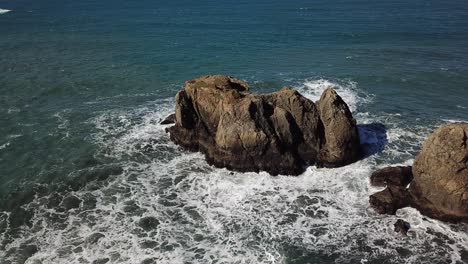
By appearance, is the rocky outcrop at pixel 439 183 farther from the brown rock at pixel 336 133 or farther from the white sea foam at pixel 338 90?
the white sea foam at pixel 338 90

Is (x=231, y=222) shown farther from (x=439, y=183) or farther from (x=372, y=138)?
(x=372, y=138)

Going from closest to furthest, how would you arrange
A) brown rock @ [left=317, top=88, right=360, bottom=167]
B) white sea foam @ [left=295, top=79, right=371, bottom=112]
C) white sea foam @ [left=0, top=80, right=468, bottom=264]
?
white sea foam @ [left=0, top=80, right=468, bottom=264] → brown rock @ [left=317, top=88, right=360, bottom=167] → white sea foam @ [left=295, top=79, right=371, bottom=112]

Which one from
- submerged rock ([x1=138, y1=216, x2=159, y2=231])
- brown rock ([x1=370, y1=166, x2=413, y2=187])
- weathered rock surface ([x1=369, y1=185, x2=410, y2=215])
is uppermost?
brown rock ([x1=370, y1=166, x2=413, y2=187])

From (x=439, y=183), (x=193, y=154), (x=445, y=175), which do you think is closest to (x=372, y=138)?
(x=439, y=183)

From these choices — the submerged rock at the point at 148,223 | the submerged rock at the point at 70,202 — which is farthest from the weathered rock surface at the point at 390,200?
the submerged rock at the point at 70,202

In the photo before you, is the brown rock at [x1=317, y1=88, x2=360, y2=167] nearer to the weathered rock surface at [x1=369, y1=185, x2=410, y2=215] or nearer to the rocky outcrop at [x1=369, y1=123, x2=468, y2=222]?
the weathered rock surface at [x1=369, y1=185, x2=410, y2=215]

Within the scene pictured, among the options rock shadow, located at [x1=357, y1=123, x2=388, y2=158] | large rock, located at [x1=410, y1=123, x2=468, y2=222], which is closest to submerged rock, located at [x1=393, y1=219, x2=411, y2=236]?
large rock, located at [x1=410, y1=123, x2=468, y2=222]
